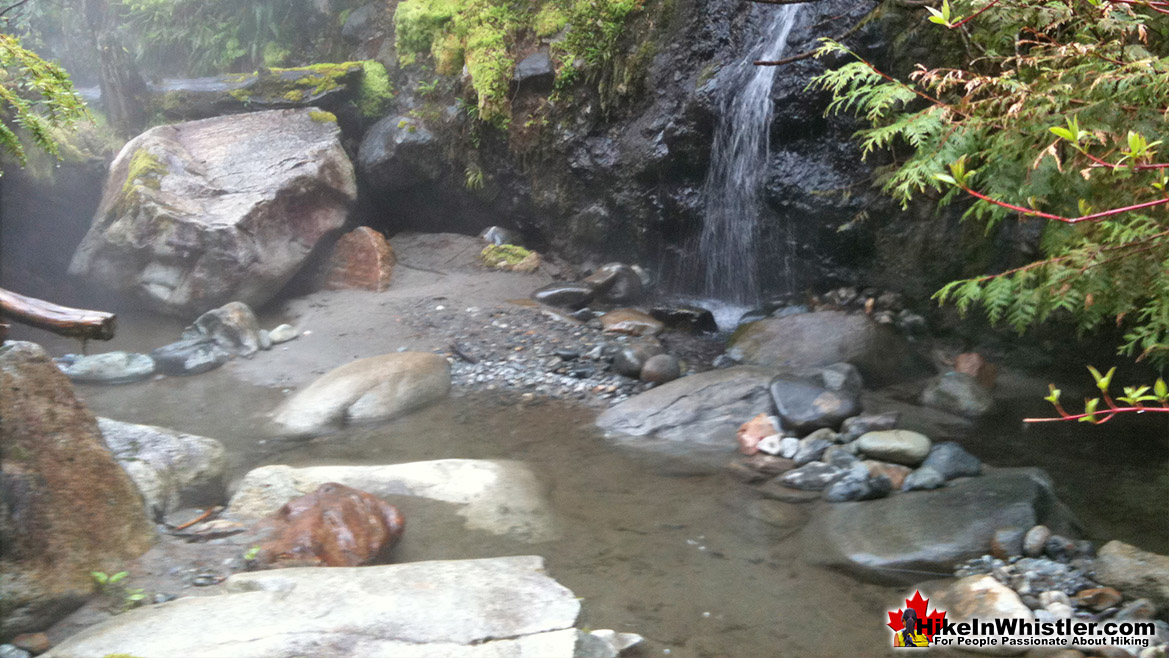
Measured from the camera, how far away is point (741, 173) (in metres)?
8.01

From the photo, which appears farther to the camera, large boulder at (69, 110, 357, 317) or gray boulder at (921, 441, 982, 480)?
large boulder at (69, 110, 357, 317)

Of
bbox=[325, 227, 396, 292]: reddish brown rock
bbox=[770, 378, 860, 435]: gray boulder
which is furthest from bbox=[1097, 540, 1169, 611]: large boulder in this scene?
bbox=[325, 227, 396, 292]: reddish brown rock

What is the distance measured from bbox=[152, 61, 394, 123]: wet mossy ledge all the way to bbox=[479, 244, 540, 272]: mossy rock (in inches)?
116

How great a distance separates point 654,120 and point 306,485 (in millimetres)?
5782

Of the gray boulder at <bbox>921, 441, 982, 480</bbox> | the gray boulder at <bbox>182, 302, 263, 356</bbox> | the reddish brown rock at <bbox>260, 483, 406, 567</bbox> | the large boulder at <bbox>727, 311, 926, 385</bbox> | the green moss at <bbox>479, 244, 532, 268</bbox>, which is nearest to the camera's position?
the reddish brown rock at <bbox>260, 483, 406, 567</bbox>

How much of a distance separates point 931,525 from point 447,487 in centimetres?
274

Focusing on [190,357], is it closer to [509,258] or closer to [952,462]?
[509,258]

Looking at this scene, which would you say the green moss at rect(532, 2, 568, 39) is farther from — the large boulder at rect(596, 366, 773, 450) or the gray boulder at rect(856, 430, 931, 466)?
the gray boulder at rect(856, 430, 931, 466)

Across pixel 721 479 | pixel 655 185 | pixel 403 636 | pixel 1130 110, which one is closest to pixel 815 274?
pixel 655 185

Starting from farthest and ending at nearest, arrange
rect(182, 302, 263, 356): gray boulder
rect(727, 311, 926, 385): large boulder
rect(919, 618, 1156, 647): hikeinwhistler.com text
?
rect(182, 302, 263, 356): gray boulder
rect(727, 311, 926, 385): large boulder
rect(919, 618, 1156, 647): hikeinwhistler.com text

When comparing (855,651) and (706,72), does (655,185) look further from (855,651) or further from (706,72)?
(855,651)

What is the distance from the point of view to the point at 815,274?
7.72 meters

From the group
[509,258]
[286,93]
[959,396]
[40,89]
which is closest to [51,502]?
[40,89]

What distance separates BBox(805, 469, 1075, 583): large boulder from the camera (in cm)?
383
